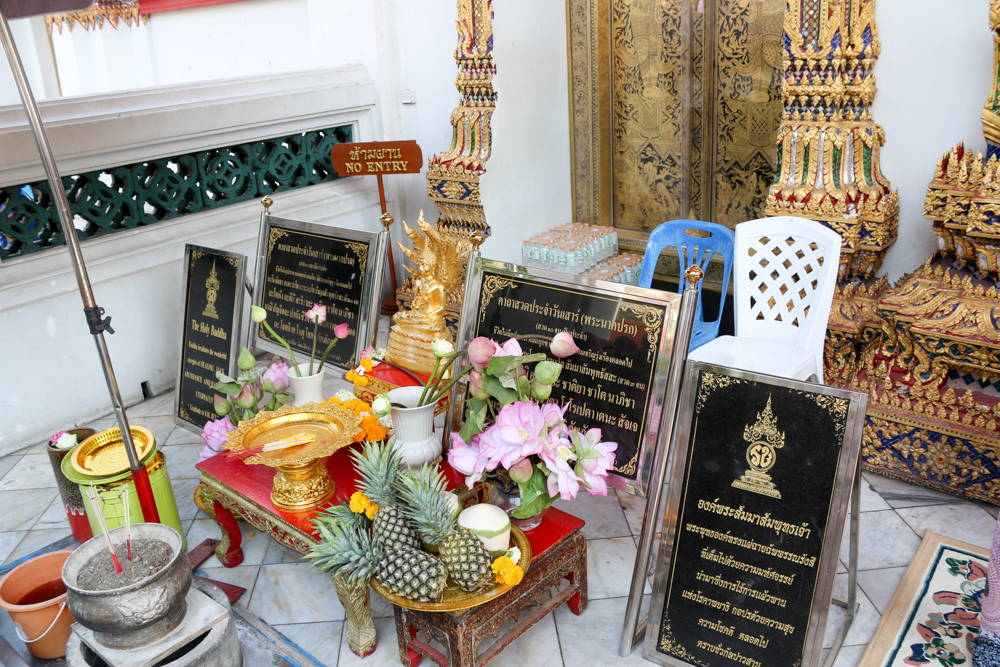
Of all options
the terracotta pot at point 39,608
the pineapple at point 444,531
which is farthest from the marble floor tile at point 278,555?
the pineapple at point 444,531

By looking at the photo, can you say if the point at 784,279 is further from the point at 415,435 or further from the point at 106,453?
the point at 106,453

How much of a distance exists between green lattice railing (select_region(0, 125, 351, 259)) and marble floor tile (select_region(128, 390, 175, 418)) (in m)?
0.97

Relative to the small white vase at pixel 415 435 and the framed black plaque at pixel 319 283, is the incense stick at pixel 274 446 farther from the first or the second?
the framed black plaque at pixel 319 283

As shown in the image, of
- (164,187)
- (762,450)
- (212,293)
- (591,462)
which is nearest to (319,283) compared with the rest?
(212,293)

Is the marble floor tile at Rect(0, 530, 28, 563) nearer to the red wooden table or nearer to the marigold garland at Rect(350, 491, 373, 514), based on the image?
the red wooden table

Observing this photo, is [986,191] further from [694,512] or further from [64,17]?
[64,17]

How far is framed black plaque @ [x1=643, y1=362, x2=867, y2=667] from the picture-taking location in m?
1.88

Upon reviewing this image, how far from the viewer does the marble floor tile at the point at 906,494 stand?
9.81 ft

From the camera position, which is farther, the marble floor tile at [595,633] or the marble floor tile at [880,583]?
the marble floor tile at [880,583]

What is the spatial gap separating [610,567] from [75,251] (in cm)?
202

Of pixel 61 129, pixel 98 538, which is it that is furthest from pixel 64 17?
pixel 98 538

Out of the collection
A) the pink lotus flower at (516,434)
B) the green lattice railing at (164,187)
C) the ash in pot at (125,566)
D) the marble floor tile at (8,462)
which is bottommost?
the marble floor tile at (8,462)

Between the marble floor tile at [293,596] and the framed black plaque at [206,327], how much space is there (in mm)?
1149

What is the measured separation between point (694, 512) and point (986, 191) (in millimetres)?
1815
